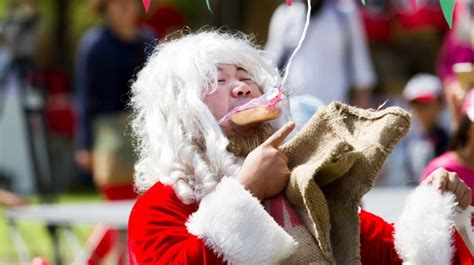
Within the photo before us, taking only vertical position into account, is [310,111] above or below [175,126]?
below

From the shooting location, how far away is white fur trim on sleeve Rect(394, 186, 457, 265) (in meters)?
3.18

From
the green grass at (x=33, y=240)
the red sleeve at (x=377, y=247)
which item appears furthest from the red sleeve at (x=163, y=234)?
the green grass at (x=33, y=240)

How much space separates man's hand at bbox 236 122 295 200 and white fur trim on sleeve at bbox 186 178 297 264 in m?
0.06

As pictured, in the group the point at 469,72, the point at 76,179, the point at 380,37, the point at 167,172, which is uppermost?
the point at 167,172

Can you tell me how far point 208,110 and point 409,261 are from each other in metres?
0.62

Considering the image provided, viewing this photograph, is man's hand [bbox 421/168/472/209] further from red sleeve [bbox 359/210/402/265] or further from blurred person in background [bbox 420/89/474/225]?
blurred person in background [bbox 420/89/474/225]

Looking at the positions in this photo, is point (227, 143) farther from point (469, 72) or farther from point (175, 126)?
point (469, 72)

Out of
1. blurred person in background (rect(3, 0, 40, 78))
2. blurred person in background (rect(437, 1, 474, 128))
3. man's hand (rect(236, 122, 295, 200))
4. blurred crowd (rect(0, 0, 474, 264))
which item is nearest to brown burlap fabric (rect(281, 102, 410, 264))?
man's hand (rect(236, 122, 295, 200))

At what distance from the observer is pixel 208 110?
3264 mm

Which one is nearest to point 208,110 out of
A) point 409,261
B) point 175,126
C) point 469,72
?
point 175,126

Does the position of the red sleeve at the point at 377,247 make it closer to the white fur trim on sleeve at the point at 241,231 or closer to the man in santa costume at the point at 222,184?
the man in santa costume at the point at 222,184

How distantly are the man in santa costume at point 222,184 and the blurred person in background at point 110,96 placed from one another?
322 cm

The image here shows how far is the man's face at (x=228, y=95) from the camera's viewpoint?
330cm

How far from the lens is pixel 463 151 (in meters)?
4.82
